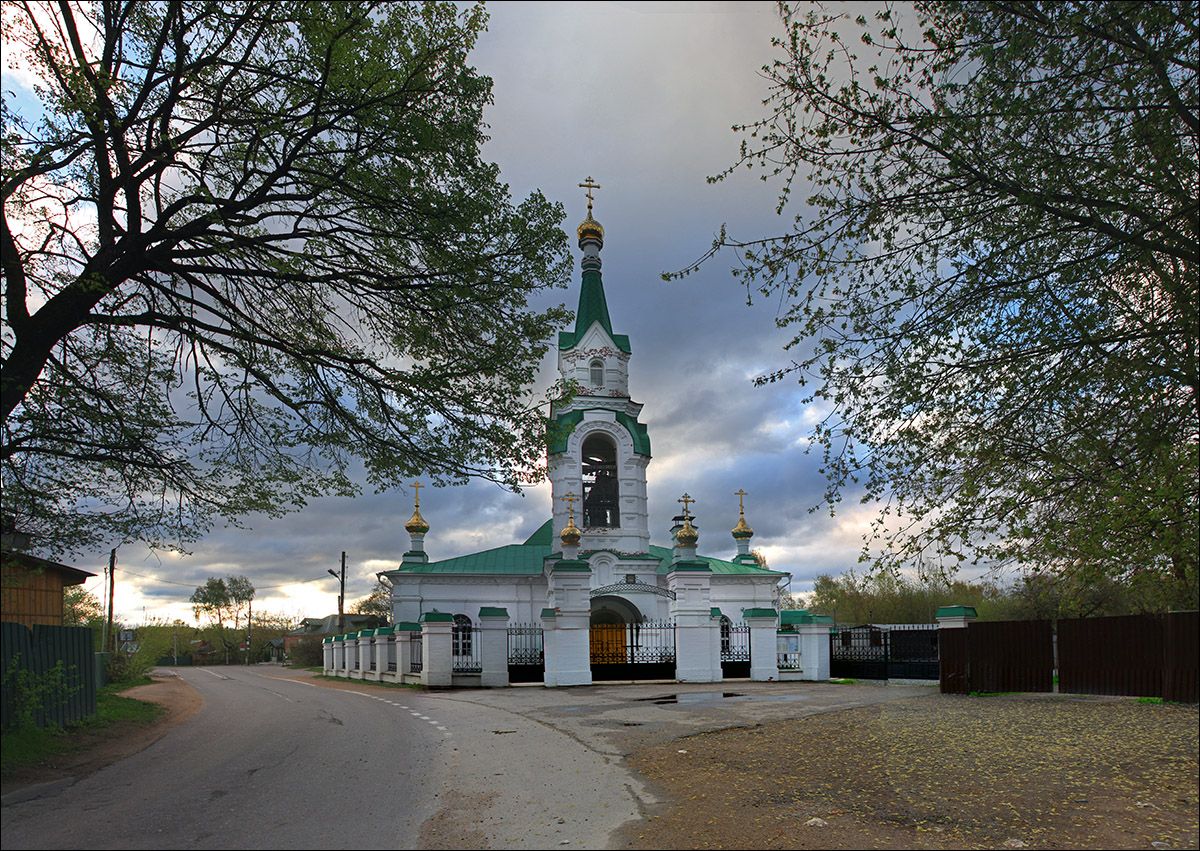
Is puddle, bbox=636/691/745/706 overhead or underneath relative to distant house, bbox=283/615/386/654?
overhead

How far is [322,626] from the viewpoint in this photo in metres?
91.8

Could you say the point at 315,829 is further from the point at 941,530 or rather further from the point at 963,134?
the point at 963,134

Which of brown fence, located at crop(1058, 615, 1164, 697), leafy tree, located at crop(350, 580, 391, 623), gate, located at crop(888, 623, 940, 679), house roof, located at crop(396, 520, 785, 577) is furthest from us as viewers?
leafy tree, located at crop(350, 580, 391, 623)

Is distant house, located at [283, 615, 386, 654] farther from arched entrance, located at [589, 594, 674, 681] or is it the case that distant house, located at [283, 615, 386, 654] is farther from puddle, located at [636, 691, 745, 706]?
puddle, located at [636, 691, 745, 706]

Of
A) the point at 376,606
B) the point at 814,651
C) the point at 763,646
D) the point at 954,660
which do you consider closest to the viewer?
the point at 954,660

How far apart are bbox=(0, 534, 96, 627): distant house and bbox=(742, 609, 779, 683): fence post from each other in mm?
16303

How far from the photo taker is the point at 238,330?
35.8 ft

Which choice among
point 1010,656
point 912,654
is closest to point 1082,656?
point 1010,656

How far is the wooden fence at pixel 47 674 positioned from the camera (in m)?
10.4

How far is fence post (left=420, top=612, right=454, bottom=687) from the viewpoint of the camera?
23091mm

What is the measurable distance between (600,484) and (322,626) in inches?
2631

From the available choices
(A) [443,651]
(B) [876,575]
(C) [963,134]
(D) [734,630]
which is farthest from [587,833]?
(D) [734,630]

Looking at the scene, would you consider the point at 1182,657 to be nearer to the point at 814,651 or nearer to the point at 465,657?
the point at 814,651

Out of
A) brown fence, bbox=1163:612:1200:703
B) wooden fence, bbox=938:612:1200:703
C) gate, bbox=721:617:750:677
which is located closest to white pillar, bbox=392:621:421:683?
gate, bbox=721:617:750:677
